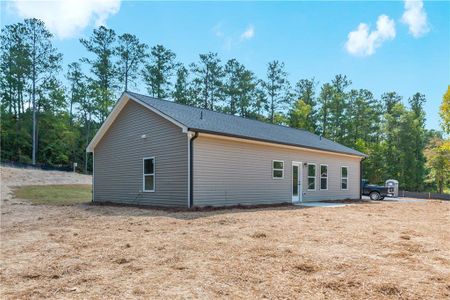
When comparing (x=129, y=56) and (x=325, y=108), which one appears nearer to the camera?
(x=325, y=108)

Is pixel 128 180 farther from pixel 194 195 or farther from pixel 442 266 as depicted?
pixel 442 266

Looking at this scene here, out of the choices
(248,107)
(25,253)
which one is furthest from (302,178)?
(248,107)

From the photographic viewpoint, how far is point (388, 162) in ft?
126

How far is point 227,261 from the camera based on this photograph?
451 cm

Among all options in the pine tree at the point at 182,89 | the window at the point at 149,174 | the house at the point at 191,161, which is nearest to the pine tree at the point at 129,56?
the pine tree at the point at 182,89

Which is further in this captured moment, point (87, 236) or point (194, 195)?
point (194, 195)

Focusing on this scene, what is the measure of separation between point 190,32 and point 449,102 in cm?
1567

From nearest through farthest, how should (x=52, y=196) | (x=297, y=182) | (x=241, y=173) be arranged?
(x=241, y=173) → (x=297, y=182) → (x=52, y=196)

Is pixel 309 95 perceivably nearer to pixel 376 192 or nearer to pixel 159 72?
pixel 159 72

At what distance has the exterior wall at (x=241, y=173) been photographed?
38.3ft

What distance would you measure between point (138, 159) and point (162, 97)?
29.3 metres

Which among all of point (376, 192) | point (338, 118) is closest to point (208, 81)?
point (338, 118)

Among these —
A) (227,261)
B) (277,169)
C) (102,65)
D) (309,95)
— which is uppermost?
(102,65)

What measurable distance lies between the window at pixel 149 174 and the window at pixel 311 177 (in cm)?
778
